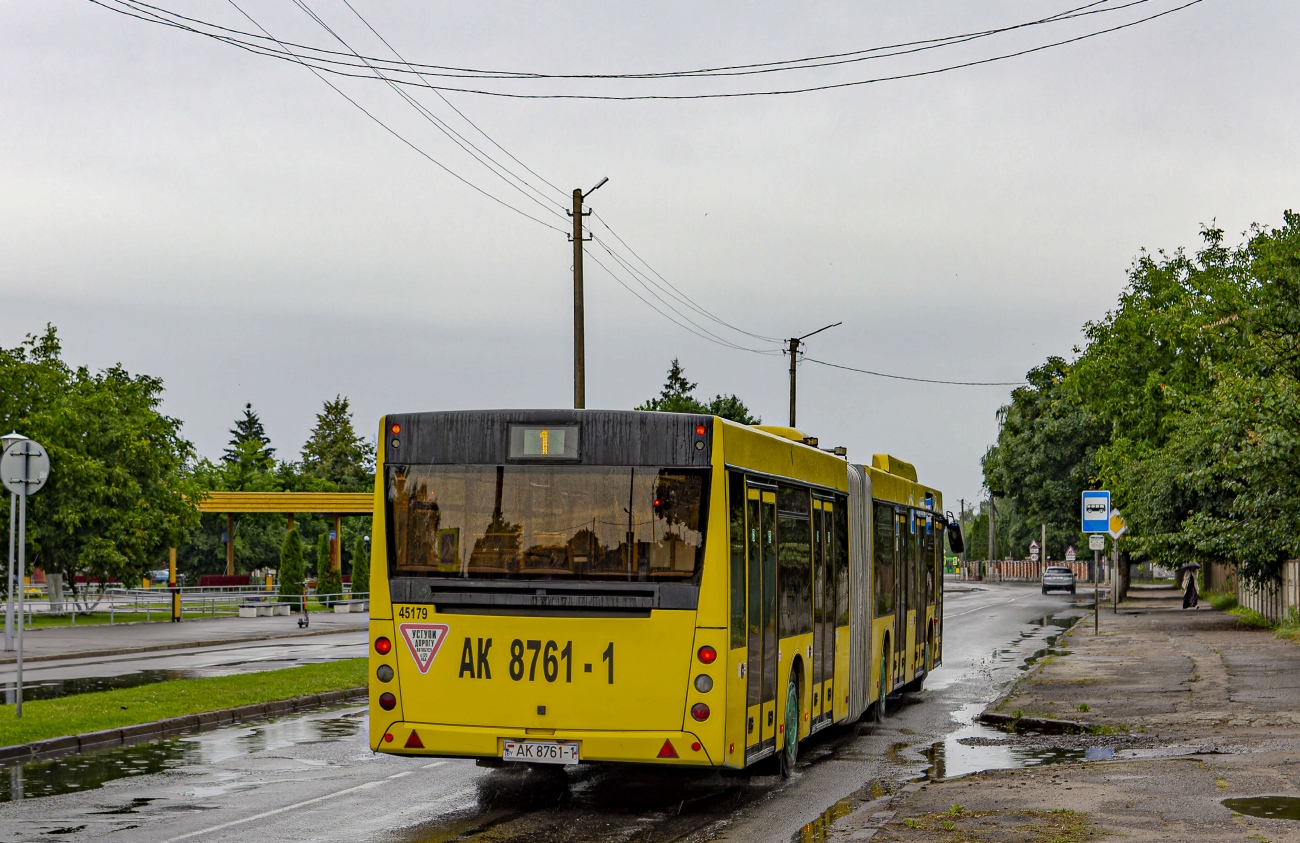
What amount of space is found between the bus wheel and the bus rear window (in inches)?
99.9

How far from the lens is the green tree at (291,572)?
177 feet

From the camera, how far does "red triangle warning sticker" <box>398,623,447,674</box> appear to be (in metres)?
11.0

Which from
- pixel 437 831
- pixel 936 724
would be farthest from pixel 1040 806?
pixel 936 724

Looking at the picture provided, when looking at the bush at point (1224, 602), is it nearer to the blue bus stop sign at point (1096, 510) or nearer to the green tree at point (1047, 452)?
the blue bus stop sign at point (1096, 510)

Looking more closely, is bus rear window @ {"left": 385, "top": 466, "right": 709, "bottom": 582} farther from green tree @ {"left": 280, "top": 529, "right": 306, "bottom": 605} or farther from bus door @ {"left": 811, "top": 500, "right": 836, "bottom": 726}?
green tree @ {"left": 280, "top": 529, "right": 306, "bottom": 605}

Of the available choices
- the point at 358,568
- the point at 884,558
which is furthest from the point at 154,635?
the point at 884,558

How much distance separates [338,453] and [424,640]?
11940cm

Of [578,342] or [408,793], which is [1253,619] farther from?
[408,793]

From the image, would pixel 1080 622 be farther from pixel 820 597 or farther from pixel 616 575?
pixel 616 575

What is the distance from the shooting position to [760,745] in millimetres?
11766

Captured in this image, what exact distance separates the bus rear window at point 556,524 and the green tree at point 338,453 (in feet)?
373

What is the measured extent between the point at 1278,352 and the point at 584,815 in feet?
57.4

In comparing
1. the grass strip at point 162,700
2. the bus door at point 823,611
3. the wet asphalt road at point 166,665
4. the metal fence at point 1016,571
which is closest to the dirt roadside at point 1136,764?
the bus door at point 823,611

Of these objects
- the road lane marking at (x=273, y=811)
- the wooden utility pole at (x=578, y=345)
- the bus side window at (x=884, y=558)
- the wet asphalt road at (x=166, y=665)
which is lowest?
the road lane marking at (x=273, y=811)
